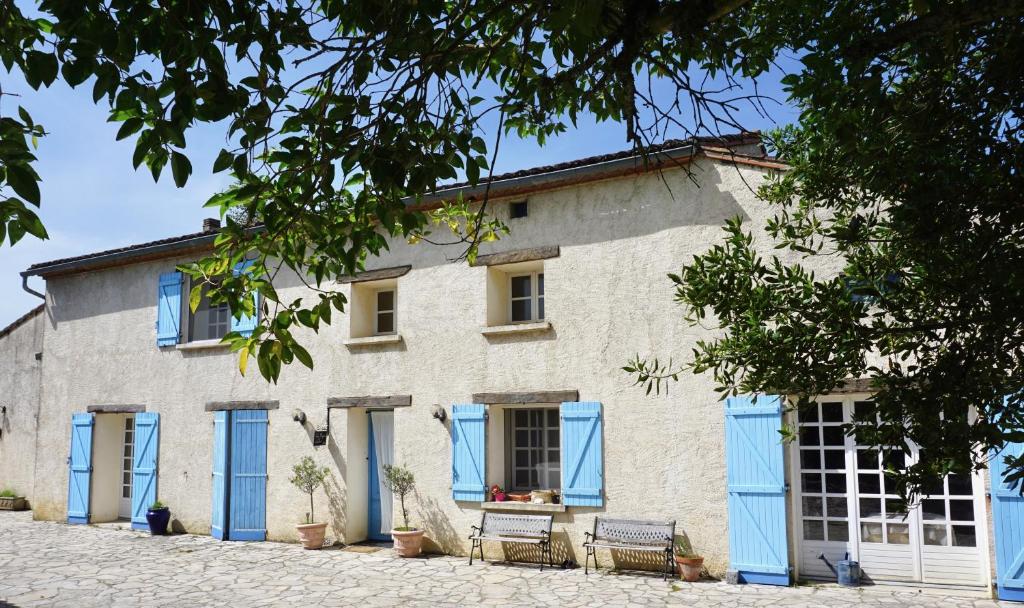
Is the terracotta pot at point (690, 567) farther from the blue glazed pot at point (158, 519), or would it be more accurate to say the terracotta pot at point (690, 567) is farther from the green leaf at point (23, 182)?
the blue glazed pot at point (158, 519)

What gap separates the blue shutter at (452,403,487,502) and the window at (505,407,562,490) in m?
0.50

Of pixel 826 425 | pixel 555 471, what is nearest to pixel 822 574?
pixel 826 425

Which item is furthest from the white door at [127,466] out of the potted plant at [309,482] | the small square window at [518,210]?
the small square window at [518,210]

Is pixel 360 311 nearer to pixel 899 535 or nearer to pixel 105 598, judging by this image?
pixel 105 598

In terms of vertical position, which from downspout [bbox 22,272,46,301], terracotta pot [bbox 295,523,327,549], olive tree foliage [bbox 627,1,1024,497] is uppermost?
downspout [bbox 22,272,46,301]

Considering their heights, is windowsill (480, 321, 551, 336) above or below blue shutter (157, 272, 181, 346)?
below

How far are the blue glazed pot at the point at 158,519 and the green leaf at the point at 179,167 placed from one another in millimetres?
11895

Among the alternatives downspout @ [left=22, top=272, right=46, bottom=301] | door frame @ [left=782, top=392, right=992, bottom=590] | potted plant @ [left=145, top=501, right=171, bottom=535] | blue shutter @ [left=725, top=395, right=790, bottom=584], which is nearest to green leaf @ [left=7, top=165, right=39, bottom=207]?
door frame @ [left=782, top=392, right=992, bottom=590]

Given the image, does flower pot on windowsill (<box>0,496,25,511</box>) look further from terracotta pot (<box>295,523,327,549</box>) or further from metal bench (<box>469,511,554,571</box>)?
metal bench (<box>469,511,554,571</box>)

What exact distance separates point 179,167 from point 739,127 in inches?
97.2

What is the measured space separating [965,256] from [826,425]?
6.12m

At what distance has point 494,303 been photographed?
11.2 m

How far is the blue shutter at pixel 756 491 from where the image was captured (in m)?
8.84

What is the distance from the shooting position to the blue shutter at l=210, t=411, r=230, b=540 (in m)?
12.8
